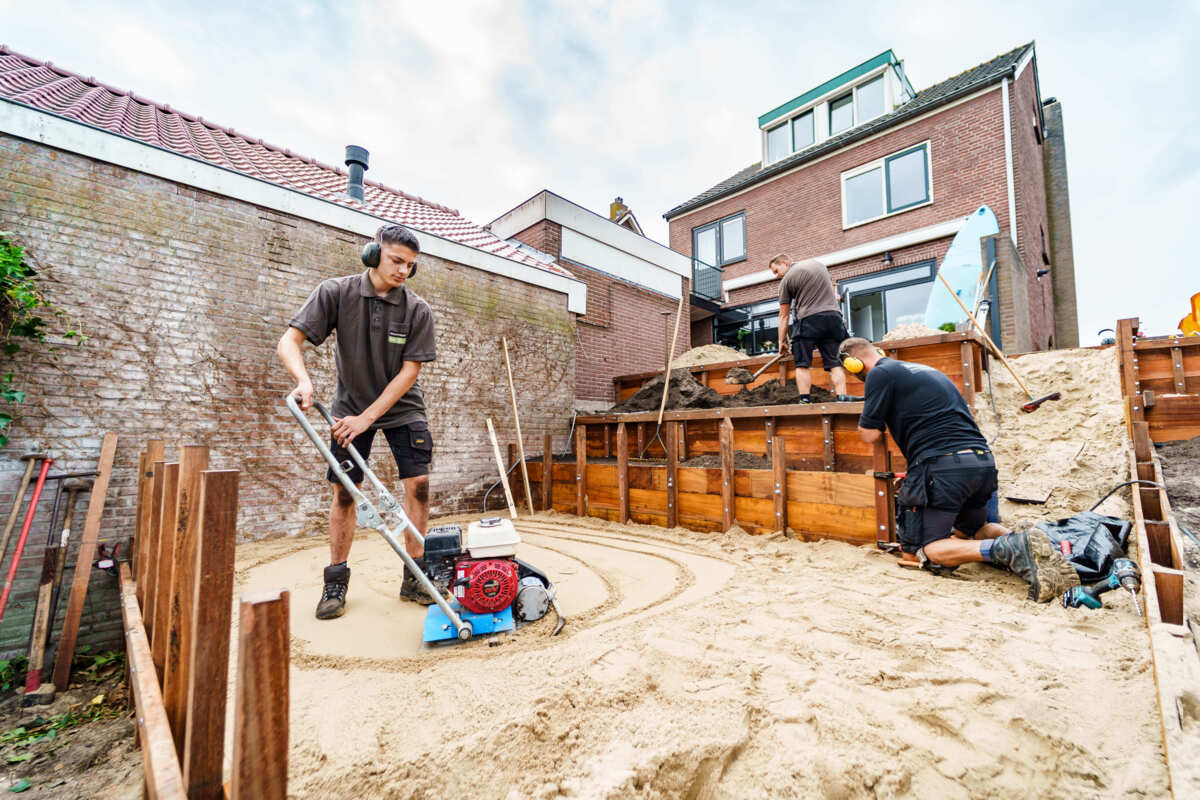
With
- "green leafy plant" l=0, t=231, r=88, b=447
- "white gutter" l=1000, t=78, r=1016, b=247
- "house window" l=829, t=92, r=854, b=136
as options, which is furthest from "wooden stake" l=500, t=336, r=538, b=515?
"house window" l=829, t=92, r=854, b=136

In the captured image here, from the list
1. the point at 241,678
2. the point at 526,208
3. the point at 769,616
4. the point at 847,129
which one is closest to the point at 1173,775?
the point at 769,616

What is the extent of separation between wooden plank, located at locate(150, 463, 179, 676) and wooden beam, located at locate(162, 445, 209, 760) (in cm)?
Answer: 16

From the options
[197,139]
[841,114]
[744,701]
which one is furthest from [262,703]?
[841,114]

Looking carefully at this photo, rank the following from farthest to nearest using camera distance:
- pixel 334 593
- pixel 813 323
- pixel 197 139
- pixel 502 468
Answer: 1. pixel 502 468
2. pixel 197 139
3. pixel 813 323
4. pixel 334 593

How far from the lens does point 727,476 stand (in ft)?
14.1

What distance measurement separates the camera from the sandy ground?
1288 mm

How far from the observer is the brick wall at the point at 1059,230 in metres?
12.5

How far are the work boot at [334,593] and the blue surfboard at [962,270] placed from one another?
9.73m

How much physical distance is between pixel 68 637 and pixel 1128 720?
515 centimetres

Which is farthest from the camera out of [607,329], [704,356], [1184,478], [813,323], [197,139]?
[704,356]

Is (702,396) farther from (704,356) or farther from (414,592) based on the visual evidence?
(414,592)

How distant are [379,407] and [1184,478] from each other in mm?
5747

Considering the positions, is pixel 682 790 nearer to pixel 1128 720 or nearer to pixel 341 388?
pixel 1128 720

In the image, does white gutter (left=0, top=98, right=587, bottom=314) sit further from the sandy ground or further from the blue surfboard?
the blue surfboard
